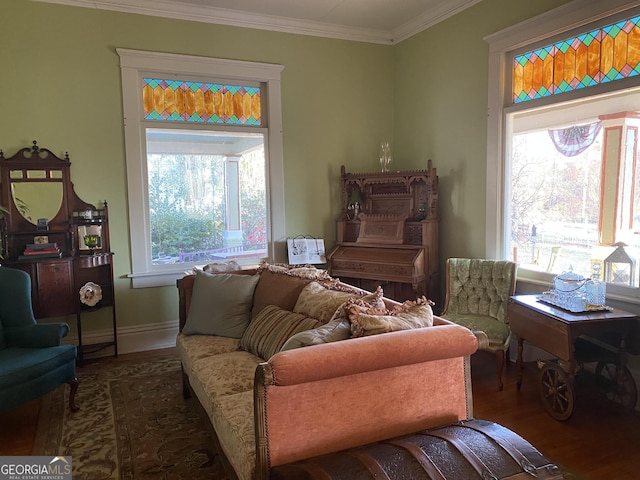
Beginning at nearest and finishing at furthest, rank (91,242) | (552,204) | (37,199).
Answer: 1. (552,204)
2. (37,199)
3. (91,242)

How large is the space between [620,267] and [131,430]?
341 cm

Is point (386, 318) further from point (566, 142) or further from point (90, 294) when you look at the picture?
point (90, 294)

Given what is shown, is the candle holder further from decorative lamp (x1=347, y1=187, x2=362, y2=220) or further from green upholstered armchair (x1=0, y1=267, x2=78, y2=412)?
decorative lamp (x1=347, y1=187, x2=362, y2=220)

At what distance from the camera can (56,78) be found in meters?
3.96

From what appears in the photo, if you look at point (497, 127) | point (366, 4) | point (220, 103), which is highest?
point (366, 4)

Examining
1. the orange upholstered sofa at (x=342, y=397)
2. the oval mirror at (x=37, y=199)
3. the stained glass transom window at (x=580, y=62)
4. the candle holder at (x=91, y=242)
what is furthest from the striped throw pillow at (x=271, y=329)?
the stained glass transom window at (x=580, y=62)

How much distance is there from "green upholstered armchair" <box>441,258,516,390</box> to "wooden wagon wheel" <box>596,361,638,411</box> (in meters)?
0.62

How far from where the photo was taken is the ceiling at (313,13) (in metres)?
4.20

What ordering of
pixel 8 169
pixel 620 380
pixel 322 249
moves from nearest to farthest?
1. pixel 620 380
2. pixel 8 169
3. pixel 322 249

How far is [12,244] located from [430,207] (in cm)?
369

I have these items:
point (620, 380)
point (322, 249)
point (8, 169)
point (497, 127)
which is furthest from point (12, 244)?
point (620, 380)

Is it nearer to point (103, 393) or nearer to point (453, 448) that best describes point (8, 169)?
point (103, 393)

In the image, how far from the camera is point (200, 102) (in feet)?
14.9

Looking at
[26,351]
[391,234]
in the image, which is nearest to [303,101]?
[391,234]
